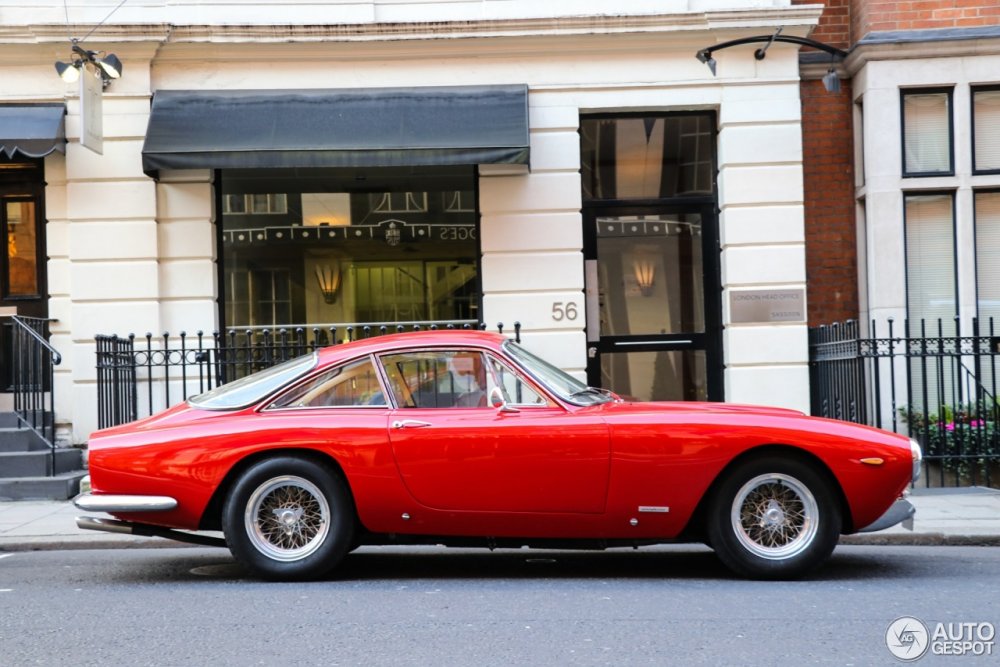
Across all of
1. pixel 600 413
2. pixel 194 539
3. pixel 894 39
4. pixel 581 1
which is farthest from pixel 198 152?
pixel 894 39

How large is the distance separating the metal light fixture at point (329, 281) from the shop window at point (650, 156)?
2922 mm

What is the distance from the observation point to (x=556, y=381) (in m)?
6.89

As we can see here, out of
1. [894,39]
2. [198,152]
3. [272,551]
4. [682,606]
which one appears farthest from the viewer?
[894,39]

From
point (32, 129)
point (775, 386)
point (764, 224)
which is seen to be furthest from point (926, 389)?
point (32, 129)

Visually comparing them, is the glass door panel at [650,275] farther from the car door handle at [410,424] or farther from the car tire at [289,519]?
the car tire at [289,519]

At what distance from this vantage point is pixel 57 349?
39.4 feet

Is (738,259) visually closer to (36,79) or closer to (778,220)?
(778,220)

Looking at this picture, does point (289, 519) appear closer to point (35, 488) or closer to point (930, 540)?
point (930, 540)

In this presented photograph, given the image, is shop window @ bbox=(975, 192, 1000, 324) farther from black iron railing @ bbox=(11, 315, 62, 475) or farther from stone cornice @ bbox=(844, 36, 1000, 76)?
black iron railing @ bbox=(11, 315, 62, 475)

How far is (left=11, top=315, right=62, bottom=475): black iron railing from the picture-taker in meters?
11.0

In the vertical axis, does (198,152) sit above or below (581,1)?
below

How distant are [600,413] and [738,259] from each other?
19.2 ft

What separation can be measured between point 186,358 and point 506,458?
20.2ft

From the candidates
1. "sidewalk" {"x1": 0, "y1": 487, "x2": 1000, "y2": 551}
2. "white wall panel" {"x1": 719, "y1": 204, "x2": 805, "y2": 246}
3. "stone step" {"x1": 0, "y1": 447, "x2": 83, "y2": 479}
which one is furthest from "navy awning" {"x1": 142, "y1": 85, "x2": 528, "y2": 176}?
"sidewalk" {"x1": 0, "y1": 487, "x2": 1000, "y2": 551}
